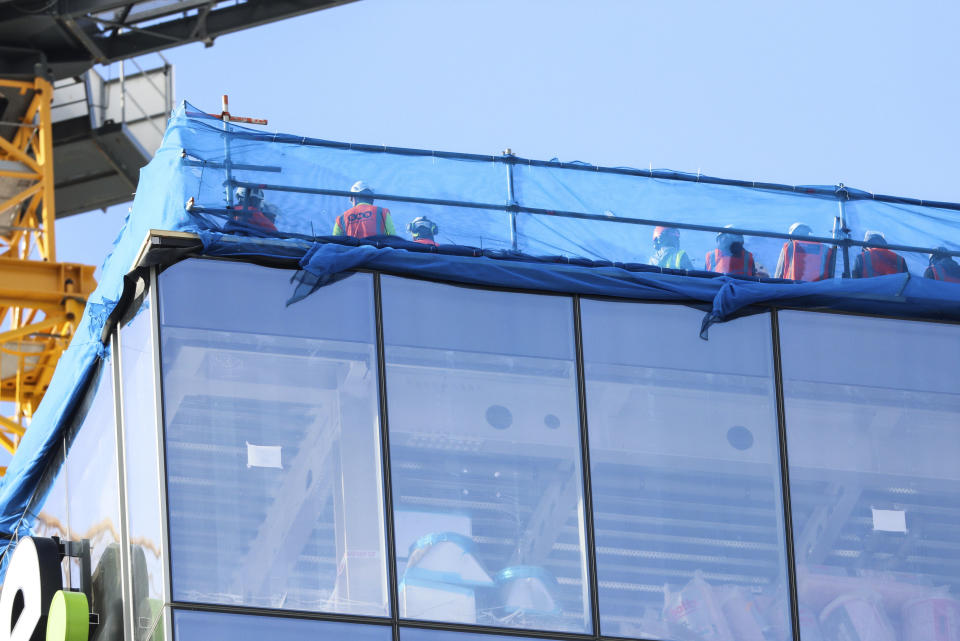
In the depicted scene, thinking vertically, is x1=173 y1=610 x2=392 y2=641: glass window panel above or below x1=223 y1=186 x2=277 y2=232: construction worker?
below

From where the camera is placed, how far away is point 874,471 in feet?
70.1

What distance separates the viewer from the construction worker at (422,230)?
2134 centimetres

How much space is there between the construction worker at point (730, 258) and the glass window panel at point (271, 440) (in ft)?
13.9

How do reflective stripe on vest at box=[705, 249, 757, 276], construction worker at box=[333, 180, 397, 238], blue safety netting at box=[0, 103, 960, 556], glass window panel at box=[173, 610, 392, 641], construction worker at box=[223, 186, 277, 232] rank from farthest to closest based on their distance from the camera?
reflective stripe on vest at box=[705, 249, 757, 276] < construction worker at box=[333, 180, 397, 238] < blue safety netting at box=[0, 103, 960, 556] < construction worker at box=[223, 186, 277, 232] < glass window panel at box=[173, 610, 392, 641]

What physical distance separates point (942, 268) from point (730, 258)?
8.95 ft

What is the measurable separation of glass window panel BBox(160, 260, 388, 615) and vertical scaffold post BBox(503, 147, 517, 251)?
203 cm

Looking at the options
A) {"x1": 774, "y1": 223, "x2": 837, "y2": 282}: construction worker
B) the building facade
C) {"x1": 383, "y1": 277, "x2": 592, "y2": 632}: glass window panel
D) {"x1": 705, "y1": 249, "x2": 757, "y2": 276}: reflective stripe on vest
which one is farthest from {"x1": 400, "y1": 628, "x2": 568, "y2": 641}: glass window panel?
{"x1": 774, "y1": 223, "x2": 837, "y2": 282}: construction worker

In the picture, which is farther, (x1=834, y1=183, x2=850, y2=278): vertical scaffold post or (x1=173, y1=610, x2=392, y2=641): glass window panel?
(x1=834, y1=183, x2=850, y2=278): vertical scaffold post

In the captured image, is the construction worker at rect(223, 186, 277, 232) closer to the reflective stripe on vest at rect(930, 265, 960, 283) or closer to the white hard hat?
the white hard hat

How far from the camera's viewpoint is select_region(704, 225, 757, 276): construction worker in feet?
72.4

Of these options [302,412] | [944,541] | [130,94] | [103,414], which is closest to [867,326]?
[944,541]

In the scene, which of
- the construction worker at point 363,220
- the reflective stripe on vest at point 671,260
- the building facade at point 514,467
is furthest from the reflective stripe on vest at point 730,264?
the construction worker at point 363,220

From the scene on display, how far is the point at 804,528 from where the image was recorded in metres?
20.8

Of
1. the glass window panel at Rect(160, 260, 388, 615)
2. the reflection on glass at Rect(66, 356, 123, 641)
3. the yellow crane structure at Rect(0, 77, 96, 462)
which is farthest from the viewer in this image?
the yellow crane structure at Rect(0, 77, 96, 462)
